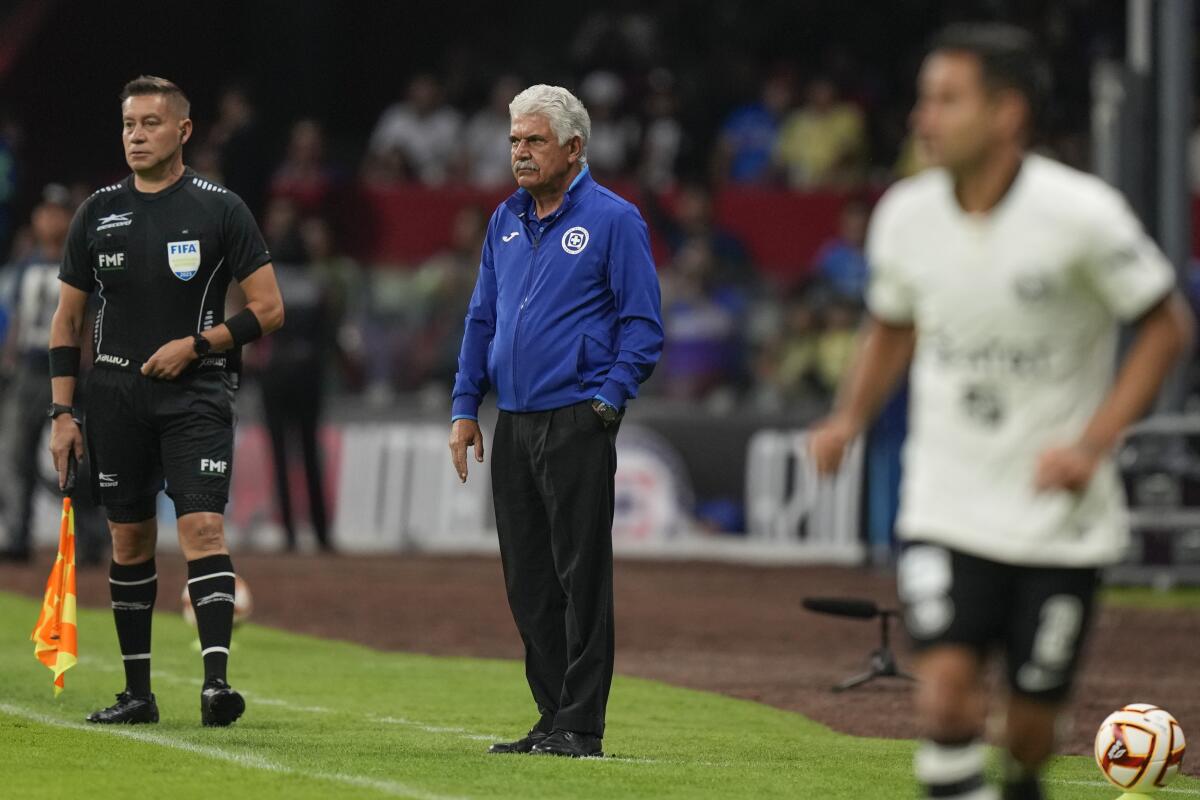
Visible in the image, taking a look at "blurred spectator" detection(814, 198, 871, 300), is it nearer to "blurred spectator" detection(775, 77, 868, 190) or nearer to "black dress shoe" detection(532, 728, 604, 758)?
"blurred spectator" detection(775, 77, 868, 190)

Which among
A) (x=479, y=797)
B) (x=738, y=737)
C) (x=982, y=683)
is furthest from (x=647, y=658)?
(x=982, y=683)

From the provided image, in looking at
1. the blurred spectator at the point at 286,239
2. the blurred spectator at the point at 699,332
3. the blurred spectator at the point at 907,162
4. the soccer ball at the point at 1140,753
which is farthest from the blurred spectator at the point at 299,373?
the soccer ball at the point at 1140,753

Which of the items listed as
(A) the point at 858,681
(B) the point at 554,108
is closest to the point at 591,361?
(B) the point at 554,108

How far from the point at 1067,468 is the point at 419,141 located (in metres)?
19.9

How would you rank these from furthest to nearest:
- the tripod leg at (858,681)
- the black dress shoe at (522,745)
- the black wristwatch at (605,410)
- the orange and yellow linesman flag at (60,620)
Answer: the tripod leg at (858,681)
the orange and yellow linesman flag at (60,620)
the black dress shoe at (522,745)
the black wristwatch at (605,410)

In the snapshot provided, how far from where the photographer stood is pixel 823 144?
75.7 feet

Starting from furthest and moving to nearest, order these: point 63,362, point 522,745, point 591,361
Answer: point 63,362
point 522,745
point 591,361

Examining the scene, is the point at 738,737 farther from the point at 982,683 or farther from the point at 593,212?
the point at 982,683

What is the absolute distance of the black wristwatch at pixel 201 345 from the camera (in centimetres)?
885

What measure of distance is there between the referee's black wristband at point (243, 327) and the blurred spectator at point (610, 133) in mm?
14232

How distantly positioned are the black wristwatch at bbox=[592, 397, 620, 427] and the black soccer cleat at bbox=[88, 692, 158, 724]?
242 cm

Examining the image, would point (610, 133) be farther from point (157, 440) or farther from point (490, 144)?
point (157, 440)

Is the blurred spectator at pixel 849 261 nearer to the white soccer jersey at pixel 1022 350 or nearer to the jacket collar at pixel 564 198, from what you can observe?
the jacket collar at pixel 564 198

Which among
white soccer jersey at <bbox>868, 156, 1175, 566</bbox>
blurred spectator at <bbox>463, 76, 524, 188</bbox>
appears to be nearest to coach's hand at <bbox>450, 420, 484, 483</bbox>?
white soccer jersey at <bbox>868, 156, 1175, 566</bbox>
